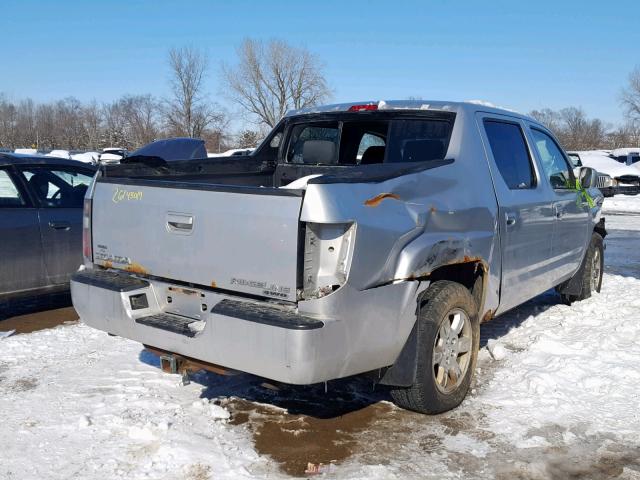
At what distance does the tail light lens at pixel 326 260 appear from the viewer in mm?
3170

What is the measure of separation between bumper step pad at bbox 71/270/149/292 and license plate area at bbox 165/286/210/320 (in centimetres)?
21

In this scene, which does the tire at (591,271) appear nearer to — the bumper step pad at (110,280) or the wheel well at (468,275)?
the wheel well at (468,275)

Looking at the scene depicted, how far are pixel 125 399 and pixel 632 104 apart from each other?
69857 mm

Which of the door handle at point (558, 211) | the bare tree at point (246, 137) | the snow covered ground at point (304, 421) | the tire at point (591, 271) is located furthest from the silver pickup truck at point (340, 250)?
the bare tree at point (246, 137)

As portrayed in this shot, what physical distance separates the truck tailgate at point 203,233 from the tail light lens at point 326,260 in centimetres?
8

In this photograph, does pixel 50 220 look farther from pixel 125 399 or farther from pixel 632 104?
pixel 632 104

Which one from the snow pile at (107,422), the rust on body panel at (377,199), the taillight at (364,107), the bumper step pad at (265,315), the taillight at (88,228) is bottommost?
the snow pile at (107,422)

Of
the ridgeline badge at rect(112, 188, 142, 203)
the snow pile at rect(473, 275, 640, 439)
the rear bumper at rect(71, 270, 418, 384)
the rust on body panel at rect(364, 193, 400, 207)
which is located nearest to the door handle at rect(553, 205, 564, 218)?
the snow pile at rect(473, 275, 640, 439)

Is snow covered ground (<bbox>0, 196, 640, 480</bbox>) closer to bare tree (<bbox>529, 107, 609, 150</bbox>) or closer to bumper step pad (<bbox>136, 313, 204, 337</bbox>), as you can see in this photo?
bumper step pad (<bbox>136, 313, 204, 337</bbox>)

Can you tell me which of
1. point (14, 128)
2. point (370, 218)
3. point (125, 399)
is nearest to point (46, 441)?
point (125, 399)

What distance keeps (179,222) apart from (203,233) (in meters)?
0.21

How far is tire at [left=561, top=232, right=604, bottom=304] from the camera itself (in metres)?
6.99

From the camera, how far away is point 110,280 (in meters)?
3.99

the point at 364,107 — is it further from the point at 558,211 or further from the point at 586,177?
the point at 586,177
